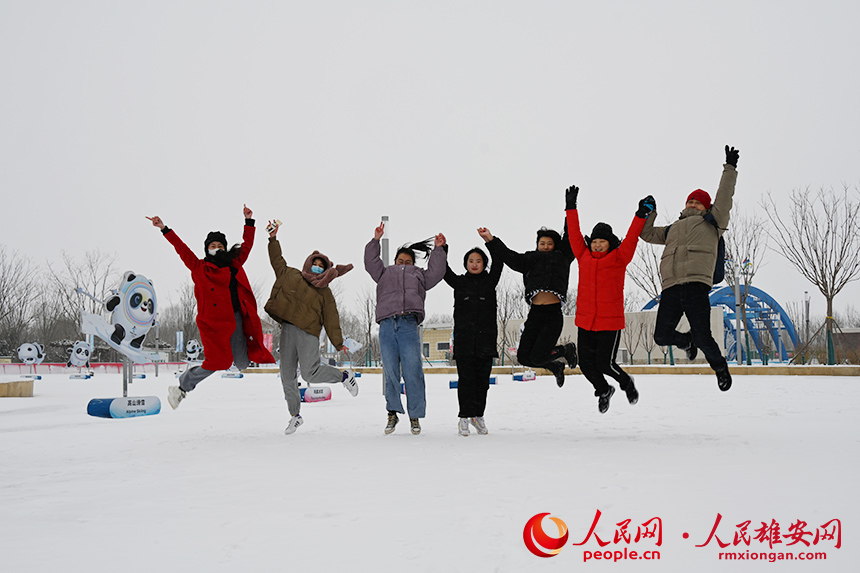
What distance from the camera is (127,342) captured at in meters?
11.8

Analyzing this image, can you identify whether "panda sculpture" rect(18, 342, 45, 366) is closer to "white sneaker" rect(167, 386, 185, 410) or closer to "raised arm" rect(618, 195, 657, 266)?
"white sneaker" rect(167, 386, 185, 410)

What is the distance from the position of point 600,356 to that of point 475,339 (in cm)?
125

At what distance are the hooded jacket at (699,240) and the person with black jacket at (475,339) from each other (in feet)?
5.62

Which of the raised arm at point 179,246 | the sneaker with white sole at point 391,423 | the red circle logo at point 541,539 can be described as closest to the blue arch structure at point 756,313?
the sneaker with white sole at point 391,423

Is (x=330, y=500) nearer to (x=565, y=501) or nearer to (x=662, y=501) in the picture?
(x=565, y=501)

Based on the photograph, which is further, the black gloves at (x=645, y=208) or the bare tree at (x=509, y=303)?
the bare tree at (x=509, y=303)

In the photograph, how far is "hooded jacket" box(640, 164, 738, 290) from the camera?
5.65 meters

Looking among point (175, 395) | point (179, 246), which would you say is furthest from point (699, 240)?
point (175, 395)

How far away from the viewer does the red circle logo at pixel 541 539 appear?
8.46 ft

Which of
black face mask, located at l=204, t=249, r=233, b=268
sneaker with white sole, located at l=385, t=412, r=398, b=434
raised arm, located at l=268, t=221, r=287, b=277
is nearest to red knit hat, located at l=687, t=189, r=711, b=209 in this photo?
sneaker with white sole, located at l=385, t=412, r=398, b=434

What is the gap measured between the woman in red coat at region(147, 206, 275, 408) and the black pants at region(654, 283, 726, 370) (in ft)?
12.5

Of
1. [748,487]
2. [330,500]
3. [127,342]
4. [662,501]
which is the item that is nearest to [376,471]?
[330,500]

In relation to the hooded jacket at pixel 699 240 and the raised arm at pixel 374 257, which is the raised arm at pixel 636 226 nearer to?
the hooded jacket at pixel 699 240

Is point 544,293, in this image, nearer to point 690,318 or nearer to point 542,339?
point 542,339
